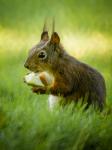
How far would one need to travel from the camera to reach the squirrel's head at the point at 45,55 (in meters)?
3.06

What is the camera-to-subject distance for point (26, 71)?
3102mm

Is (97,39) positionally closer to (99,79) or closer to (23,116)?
(99,79)

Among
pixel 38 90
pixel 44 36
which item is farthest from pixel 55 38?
pixel 38 90

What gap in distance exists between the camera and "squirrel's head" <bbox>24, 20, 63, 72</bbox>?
306cm

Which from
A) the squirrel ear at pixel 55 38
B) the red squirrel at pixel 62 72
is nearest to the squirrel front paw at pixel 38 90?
the red squirrel at pixel 62 72

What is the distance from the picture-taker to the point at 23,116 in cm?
296

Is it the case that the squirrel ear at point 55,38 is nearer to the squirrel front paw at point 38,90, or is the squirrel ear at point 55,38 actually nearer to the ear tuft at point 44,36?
the ear tuft at point 44,36

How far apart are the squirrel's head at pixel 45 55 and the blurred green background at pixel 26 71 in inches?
2.3

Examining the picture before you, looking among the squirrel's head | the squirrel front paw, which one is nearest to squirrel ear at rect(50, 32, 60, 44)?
the squirrel's head

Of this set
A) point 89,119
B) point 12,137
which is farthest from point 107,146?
point 12,137

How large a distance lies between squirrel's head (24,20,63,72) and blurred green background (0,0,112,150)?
59mm

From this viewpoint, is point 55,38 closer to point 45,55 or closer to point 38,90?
point 45,55

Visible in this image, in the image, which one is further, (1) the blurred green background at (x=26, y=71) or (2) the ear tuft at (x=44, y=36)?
(2) the ear tuft at (x=44, y=36)

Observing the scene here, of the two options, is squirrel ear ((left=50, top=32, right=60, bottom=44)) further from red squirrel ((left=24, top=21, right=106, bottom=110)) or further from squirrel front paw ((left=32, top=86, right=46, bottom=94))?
squirrel front paw ((left=32, top=86, right=46, bottom=94))
